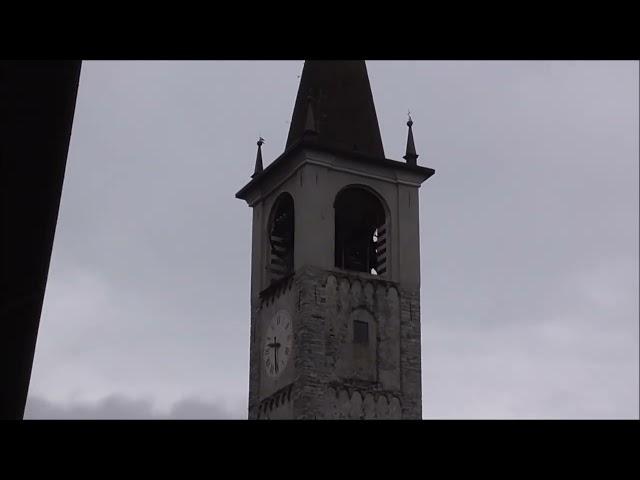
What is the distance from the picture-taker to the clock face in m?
33.8

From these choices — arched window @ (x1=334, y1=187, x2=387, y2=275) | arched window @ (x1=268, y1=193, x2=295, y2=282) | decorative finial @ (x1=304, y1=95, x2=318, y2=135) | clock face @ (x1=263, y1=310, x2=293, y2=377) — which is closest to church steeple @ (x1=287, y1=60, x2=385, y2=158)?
decorative finial @ (x1=304, y1=95, x2=318, y2=135)

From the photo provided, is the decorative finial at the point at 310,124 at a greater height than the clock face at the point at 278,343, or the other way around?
the decorative finial at the point at 310,124

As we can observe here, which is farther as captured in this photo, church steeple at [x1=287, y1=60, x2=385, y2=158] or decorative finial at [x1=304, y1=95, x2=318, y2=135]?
church steeple at [x1=287, y1=60, x2=385, y2=158]

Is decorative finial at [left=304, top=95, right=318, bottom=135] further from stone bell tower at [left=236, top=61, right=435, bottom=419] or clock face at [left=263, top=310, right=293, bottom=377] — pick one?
clock face at [left=263, top=310, right=293, bottom=377]

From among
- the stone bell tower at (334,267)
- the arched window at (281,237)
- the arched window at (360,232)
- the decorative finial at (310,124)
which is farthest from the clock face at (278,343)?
the decorative finial at (310,124)

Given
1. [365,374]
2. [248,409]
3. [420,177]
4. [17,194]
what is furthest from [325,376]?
[17,194]

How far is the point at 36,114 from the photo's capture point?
3.50 m

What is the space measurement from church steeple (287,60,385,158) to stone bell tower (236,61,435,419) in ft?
0.14

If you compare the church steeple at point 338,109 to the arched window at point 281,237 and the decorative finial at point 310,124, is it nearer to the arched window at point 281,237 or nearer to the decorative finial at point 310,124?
the decorative finial at point 310,124

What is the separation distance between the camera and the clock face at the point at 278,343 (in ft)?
111

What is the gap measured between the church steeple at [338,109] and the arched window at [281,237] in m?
1.97

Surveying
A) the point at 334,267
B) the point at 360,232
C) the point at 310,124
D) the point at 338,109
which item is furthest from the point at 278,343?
the point at 338,109
